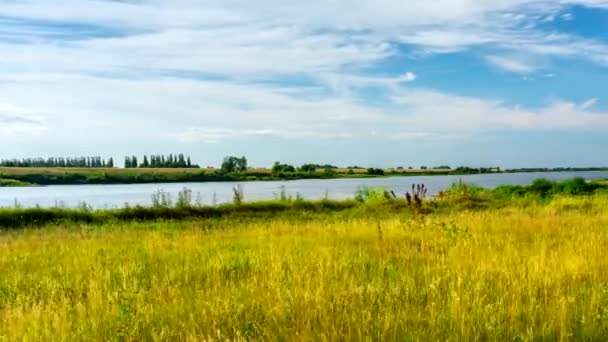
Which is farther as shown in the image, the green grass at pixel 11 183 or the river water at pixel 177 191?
the green grass at pixel 11 183

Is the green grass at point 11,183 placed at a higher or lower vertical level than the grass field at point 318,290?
higher

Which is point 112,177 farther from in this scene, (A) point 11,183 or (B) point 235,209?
(B) point 235,209

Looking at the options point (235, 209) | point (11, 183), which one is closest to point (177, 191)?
point (235, 209)

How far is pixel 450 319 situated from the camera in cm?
439

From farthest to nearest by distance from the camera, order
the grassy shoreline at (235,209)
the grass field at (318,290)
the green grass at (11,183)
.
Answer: the green grass at (11,183) < the grassy shoreline at (235,209) < the grass field at (318,290)

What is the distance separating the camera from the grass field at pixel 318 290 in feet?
14.1

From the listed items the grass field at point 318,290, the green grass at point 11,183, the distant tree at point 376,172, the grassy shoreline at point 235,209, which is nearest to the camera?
the grass field at point 318,290

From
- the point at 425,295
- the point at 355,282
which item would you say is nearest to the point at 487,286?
the point at 425,295

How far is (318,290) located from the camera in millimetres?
5129

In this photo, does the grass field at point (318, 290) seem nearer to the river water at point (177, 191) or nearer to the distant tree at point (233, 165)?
the river water at point (177, 191)

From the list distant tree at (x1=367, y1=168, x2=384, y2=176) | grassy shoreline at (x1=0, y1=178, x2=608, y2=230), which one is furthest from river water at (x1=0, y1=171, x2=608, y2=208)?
distant tree at (x1=367, y1=168, x2=384, y2=176)

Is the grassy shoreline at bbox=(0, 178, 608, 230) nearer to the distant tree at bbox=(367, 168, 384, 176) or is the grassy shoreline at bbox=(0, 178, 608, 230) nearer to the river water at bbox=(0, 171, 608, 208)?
the river water at bbox=(0, 171, 608, 208)

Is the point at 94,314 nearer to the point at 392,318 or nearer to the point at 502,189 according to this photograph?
the point at 392,318

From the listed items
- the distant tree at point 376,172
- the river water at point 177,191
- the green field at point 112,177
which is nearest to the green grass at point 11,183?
the green field at point 112,177
